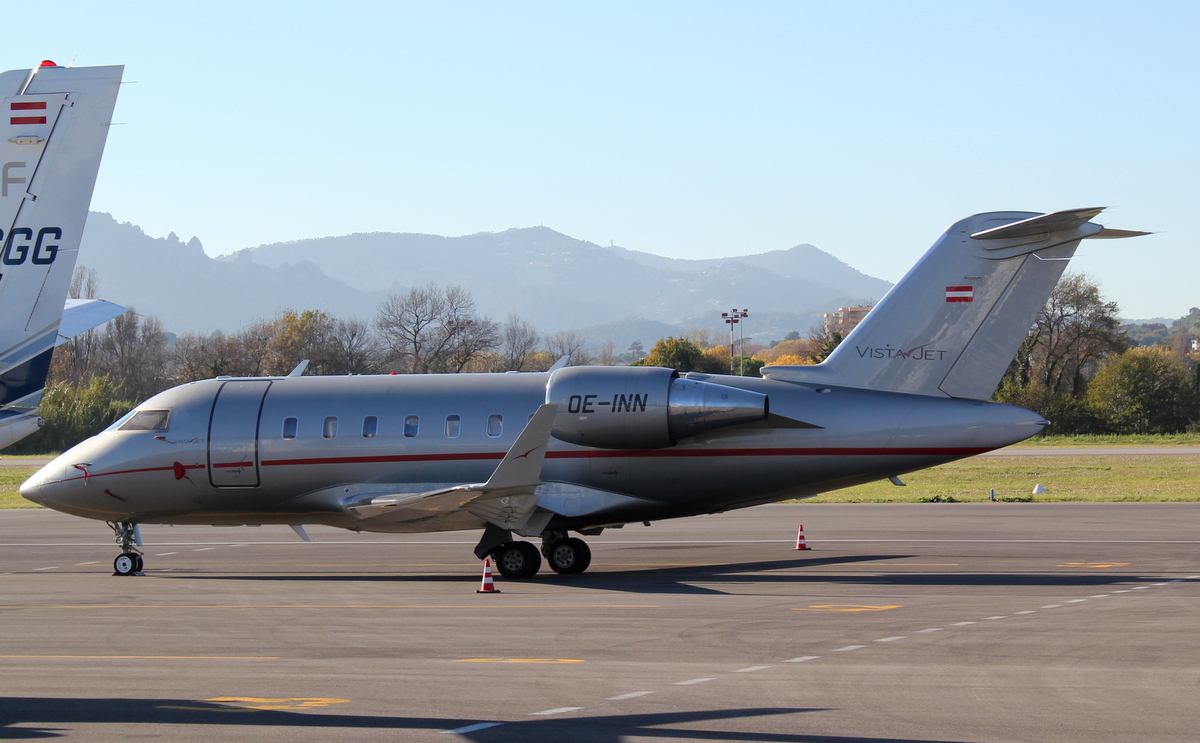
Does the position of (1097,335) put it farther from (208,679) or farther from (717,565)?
(208,679)

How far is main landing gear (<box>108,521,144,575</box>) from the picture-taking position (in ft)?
66.4

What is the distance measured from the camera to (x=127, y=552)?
811 inches

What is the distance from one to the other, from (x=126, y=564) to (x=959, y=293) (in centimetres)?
1601

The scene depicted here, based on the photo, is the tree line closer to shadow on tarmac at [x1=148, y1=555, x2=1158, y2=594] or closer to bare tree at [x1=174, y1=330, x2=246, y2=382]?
bare tree at [x1=174, y1=330, x2=246, y2=382]

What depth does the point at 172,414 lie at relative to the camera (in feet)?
67.7

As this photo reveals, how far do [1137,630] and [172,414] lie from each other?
54.6 ft

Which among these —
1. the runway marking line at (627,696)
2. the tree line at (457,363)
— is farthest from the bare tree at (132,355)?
the runway marking line at (627,696)

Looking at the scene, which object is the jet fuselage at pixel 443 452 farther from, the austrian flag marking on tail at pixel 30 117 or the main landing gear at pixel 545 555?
the austrian flag marking on tail at pixel 30 117

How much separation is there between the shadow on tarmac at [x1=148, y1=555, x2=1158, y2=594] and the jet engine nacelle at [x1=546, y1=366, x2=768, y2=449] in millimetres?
2325

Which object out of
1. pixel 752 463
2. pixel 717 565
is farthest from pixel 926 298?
pixel 717 565

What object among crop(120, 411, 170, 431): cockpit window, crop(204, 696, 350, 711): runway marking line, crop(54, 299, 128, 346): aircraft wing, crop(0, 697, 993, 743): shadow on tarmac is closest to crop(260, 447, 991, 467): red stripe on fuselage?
crop(120, 411, 170, 431): cockpit window

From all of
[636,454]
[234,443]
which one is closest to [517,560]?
[636,454]

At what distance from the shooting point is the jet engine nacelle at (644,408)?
60.4 ft

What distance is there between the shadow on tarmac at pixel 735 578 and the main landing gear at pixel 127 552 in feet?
1.54
